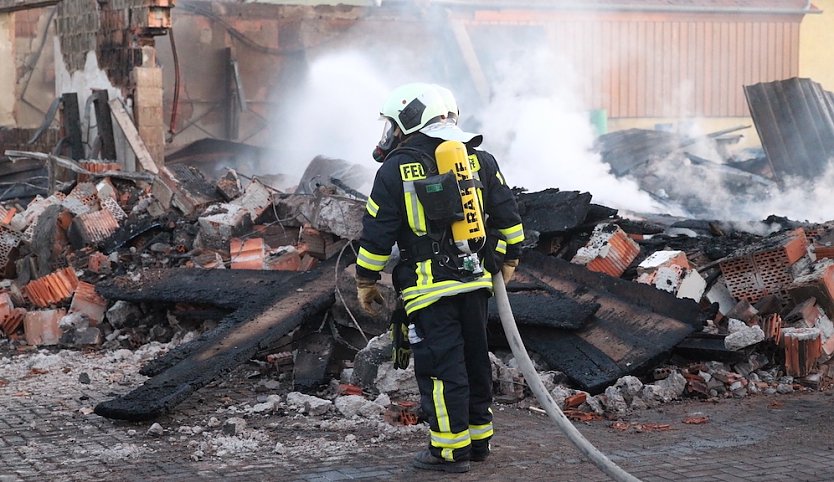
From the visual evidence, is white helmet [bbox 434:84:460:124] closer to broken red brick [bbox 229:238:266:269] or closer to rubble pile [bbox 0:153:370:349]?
rubble pile [bbox 0:153:370:349]

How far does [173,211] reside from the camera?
11.5 metres

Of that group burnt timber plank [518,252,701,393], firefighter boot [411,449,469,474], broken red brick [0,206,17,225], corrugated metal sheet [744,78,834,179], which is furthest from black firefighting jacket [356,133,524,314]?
corrugated metal sheet [744,78,834,179]

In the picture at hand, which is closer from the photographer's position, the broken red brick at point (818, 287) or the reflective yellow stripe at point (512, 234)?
the reflective yellow stripe at point (512, 234)

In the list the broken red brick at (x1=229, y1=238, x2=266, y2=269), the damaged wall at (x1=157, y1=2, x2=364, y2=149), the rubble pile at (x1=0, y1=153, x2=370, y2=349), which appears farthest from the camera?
the damaged wall at (x1=157, y1=2, x2=364, y2=149)

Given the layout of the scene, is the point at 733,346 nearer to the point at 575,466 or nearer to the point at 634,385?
the point at 634,385

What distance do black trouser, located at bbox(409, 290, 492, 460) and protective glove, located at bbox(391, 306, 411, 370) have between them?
0.16 metres

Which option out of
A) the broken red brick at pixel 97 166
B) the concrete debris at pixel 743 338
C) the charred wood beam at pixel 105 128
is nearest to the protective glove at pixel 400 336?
the concrete debris at pixel 743 338

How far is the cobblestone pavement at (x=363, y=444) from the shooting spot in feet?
17.3

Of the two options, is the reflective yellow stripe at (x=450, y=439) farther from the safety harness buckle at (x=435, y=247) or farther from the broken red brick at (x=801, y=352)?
the broken red brick at (x=801, y=352)

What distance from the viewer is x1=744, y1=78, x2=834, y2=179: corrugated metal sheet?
14516mm

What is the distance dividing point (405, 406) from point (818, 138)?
33.0 ft

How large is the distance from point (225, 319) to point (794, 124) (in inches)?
391

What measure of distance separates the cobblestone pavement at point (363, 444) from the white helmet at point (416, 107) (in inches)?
70.8

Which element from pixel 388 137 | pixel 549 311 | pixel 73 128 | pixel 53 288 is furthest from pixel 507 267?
pixel 73 128
